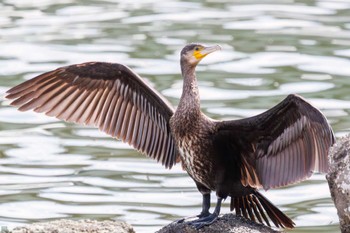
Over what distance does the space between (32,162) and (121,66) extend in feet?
9.04

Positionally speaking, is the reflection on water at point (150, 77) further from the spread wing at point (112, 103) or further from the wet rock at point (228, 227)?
the wet rock at point (228, 227)

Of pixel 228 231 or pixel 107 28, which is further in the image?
pixel 107 28

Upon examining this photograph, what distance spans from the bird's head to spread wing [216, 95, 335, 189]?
1.66 feet

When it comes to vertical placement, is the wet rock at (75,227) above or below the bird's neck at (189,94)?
below

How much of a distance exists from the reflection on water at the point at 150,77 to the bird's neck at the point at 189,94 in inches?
75.0

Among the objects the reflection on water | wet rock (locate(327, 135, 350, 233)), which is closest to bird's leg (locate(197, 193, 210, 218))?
wet rock (locate(327, 135, 350, 233))

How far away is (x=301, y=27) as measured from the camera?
1650cm

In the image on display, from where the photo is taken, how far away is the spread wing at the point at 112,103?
377 inches

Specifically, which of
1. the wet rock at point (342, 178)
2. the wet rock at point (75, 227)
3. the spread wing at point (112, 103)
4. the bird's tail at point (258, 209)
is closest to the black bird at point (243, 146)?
the bird's tail at point (258, 209)

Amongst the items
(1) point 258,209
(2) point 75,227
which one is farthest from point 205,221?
(2) point 75,227

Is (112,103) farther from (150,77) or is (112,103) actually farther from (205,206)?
(150,77)

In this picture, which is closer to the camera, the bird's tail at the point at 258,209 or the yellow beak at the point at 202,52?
the bird's tail at the point at 258,209

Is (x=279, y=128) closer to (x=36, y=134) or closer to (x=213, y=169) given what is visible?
(x=213, y=169)

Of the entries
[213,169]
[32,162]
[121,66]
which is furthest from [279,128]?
[32,162]
